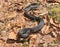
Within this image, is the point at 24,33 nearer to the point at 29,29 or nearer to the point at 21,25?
the point at 29,29

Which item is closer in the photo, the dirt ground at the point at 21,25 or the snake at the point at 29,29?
the dirt ground at the point at 21,25

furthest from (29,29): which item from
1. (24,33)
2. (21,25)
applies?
(21,25)

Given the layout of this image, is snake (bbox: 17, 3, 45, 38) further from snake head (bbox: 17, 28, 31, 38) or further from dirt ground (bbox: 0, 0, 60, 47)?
dirt ground (bbox: 0, 0, 60, 47)

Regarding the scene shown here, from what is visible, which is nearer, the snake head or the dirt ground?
the dirt ground

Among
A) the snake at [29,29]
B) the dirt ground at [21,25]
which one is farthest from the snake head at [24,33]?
the dirt ground at [21,25]

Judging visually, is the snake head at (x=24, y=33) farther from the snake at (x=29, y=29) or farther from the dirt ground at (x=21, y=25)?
the dirt ground at (x=21, y=25)

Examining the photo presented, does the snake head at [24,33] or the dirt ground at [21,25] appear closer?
the dirt ground at [21,25]

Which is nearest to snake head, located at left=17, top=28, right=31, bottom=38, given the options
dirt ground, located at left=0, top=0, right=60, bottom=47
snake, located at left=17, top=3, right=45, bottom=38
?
snake, located at left=17, top=3, right=45, bottom=38

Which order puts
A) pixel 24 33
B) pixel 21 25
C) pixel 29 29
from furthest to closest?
pixel 21 25 < pixel 29 29 < pixel 24 33
